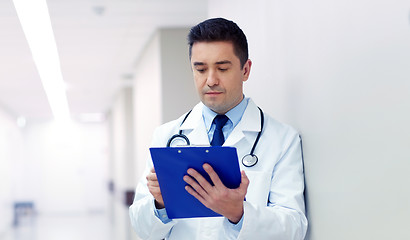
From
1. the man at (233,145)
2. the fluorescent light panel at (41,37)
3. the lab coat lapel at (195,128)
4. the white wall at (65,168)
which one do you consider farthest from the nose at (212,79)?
the white wall at (65,168)

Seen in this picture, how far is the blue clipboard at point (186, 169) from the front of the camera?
126cm

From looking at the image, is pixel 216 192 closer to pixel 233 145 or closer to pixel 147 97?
pixel 233 145

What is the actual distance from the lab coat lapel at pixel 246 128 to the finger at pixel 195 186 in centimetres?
32

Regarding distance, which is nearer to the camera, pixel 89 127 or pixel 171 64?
pixel 171 64

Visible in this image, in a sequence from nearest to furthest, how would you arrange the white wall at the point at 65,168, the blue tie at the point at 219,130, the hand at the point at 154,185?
the hand at the point at 154,185 < the blue tie at the point at 219,130 < the white wall at the point at 65,168

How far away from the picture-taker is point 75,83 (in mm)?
7676

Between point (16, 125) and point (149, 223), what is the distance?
11878 mm

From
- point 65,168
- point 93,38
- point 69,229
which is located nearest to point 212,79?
point 93,38

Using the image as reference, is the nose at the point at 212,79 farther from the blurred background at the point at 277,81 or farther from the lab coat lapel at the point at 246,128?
the blurred background at the point at 277,81

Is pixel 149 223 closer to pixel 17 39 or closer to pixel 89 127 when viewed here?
pixel 17 39

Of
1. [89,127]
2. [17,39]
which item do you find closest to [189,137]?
[17,39]

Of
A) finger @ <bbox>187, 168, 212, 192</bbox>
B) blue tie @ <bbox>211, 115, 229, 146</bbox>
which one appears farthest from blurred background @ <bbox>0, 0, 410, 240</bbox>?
finger @ <bbox>187, 168, 212, 192</bbox>

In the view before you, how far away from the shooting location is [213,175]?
4.19 ft

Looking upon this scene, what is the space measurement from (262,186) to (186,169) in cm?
33
